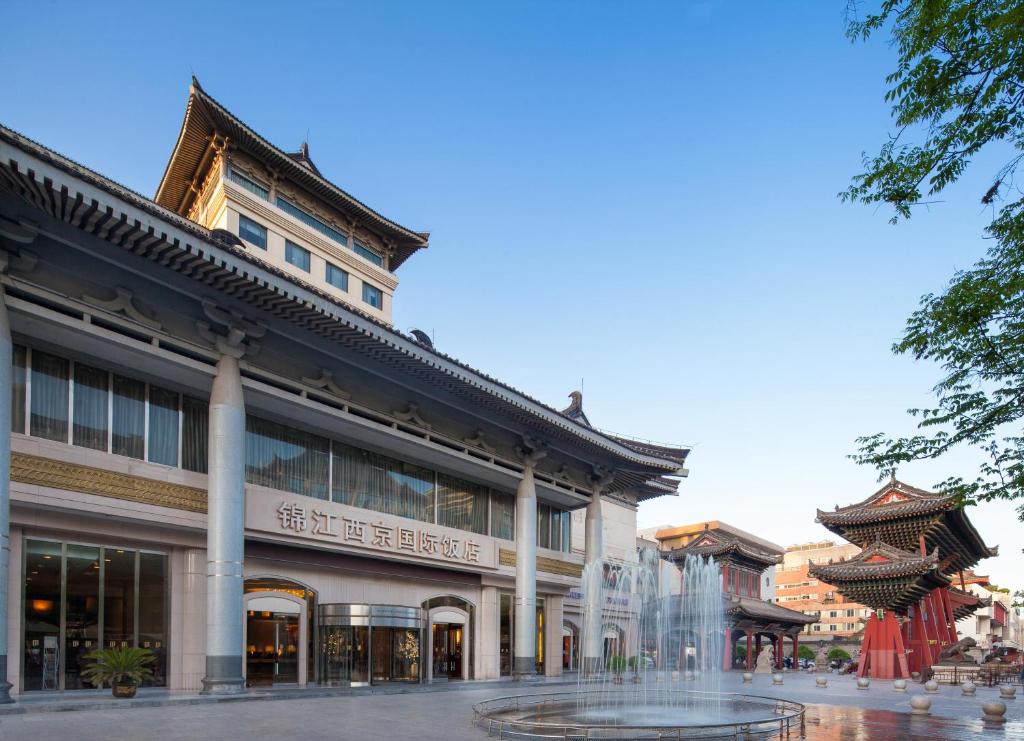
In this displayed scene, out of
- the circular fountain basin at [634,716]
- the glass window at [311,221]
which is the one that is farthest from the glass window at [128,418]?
the glass window at [311,221]

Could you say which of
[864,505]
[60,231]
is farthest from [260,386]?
[864,505]

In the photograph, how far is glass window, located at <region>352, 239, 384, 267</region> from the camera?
34.5 metres

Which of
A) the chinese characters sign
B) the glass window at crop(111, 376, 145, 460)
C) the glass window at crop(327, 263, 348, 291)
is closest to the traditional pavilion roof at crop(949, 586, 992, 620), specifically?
the chinese characters sign

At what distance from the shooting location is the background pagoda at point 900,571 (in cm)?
3447

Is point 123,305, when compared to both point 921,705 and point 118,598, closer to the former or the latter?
point 118,598

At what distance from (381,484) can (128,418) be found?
8329mm

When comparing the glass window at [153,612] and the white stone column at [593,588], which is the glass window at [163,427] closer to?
the glass window at [153,612]

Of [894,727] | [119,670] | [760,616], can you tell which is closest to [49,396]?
[119,670]

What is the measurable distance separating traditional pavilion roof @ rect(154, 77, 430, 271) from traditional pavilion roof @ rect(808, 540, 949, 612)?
23.8 meters

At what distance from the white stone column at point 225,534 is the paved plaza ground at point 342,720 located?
3.27ft

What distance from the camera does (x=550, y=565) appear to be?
101 ft

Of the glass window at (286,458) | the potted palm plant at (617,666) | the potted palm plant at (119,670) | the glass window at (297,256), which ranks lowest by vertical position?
the potted palm plant at (617,666)

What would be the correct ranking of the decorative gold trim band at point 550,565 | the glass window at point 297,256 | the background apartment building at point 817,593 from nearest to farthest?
1. the decorative gold trim band at point 550,565
2. the glass window at point 297,256
3. the background apartment building at point 817,593

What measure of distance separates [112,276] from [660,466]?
831 inches
